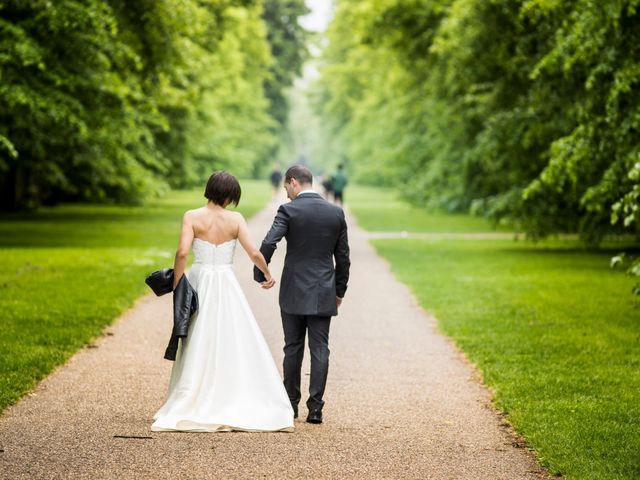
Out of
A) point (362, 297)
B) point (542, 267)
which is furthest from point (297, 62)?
point (362, 297)

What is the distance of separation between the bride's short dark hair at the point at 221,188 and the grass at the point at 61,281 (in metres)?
2.08

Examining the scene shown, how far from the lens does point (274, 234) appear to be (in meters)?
7.25

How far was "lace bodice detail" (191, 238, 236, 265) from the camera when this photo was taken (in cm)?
A: 732

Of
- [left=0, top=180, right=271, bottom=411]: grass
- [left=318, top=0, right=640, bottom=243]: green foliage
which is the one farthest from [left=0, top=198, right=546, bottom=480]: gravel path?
[left=318, top=0, right=640, bottom=243]: green foliage

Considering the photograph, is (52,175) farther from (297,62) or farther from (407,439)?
(297,62)

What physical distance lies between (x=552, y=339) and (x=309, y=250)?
471 centimetres

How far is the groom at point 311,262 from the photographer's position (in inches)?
289

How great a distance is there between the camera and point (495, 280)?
17328 millimetres

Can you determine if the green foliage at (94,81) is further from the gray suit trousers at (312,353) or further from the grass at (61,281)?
the gray suit trousers at (312,353)

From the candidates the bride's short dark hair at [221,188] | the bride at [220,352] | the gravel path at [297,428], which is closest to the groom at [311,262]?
the bride at [220,352]

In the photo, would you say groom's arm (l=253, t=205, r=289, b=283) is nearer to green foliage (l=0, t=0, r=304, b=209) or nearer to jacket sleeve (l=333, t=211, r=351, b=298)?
jacket sleeve (l=333, t=211, r=351, b=298)

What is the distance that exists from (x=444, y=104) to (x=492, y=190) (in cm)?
364

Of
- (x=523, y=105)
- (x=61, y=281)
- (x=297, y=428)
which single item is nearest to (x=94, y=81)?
(x=61, y=281)

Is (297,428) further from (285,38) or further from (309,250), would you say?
(285,38)
